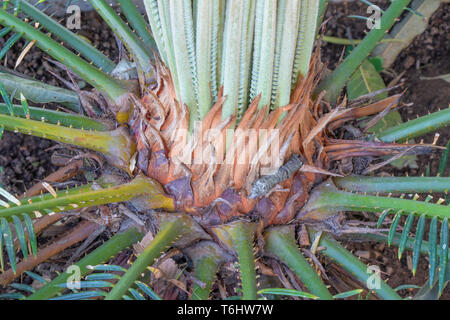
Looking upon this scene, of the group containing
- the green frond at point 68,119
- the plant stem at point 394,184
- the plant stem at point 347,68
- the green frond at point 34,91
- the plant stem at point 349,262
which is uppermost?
the plant stem at point 347,68

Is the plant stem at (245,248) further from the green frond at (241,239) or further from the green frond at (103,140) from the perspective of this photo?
the green frond at (103,140)

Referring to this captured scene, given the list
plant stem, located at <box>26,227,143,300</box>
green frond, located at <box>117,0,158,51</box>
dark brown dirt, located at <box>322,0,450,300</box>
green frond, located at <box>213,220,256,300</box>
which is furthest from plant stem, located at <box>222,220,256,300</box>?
dark brown dirt, located at <box>322,0,450,300</box>

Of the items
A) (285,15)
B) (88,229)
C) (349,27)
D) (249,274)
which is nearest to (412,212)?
(249,274)

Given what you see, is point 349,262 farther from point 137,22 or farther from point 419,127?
point 137,22

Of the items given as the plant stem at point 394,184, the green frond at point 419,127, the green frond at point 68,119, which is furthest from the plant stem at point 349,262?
the green frond at point 68,119

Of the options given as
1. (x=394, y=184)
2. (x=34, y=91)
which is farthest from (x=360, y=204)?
(x=34, y=91)
